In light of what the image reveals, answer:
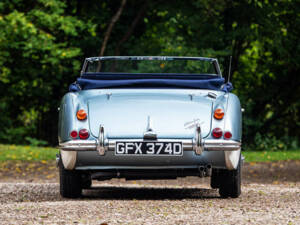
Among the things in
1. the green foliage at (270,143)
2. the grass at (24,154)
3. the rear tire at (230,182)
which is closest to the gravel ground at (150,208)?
the rear tire at (230,182)

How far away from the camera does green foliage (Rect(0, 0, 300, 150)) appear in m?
18.5

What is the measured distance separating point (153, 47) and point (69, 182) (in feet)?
49.0

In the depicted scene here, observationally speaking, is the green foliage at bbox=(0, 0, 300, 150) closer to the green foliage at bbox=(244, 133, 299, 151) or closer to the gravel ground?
the green foliage at bbox=(244, 133, 299, 151)

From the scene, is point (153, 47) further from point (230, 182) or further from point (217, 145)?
point (217, 145)

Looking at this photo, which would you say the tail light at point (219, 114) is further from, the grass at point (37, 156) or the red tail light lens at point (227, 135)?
the grass at point (37, 156)

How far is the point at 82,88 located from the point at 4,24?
36.5 ft

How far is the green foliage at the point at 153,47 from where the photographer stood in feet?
60.8

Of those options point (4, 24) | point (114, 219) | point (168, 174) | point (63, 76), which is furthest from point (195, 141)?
point (63, 76)

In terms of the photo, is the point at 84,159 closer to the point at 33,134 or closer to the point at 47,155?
the point at 47,155

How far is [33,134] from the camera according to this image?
22.7 meters

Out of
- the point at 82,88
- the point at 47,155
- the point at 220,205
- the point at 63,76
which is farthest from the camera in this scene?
the point at 63,76

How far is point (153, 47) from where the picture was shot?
70.7 ft

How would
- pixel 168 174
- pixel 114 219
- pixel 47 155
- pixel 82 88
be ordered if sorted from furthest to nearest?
pixel 47 155
pixel 82 88
pixel 168 174
pixel 114 219

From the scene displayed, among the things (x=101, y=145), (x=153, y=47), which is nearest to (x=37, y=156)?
(x=153, y=47)
